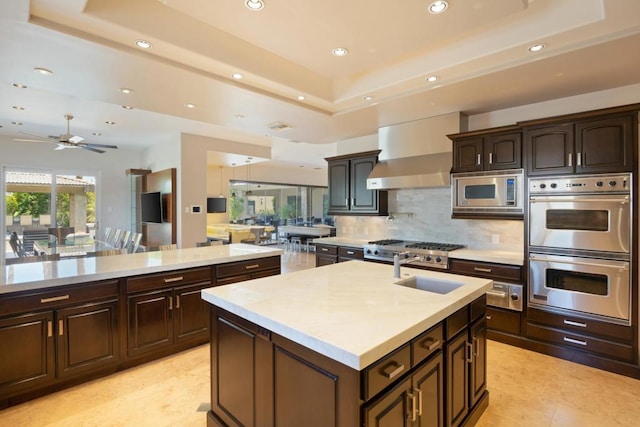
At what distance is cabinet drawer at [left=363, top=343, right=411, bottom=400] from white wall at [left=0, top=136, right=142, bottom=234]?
28.3ft

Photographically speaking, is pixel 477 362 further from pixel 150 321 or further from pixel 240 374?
pixel 150 321

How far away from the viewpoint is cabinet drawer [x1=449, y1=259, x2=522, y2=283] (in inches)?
132

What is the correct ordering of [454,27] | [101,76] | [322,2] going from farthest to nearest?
[101,76] → [454,27] → [322,2]

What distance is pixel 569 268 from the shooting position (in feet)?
9.95

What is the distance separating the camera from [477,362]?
2.14m

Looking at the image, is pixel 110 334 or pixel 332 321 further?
pixel 110 334

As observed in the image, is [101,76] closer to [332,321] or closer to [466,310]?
[332,321]

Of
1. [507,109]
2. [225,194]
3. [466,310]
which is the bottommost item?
[466,310]

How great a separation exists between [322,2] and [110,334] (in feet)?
10.1

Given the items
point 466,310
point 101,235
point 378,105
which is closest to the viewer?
point 466,310

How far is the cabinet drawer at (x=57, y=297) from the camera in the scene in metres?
2.26

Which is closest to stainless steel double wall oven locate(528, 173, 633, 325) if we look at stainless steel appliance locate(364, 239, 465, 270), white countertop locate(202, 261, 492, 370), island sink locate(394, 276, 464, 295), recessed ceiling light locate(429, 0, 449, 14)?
stainless steel appliance locate(364, 239, 465, 270)

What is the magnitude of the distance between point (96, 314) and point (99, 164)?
21.7 ft

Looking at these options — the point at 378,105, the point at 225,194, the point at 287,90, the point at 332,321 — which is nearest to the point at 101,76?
the point at 287,90
